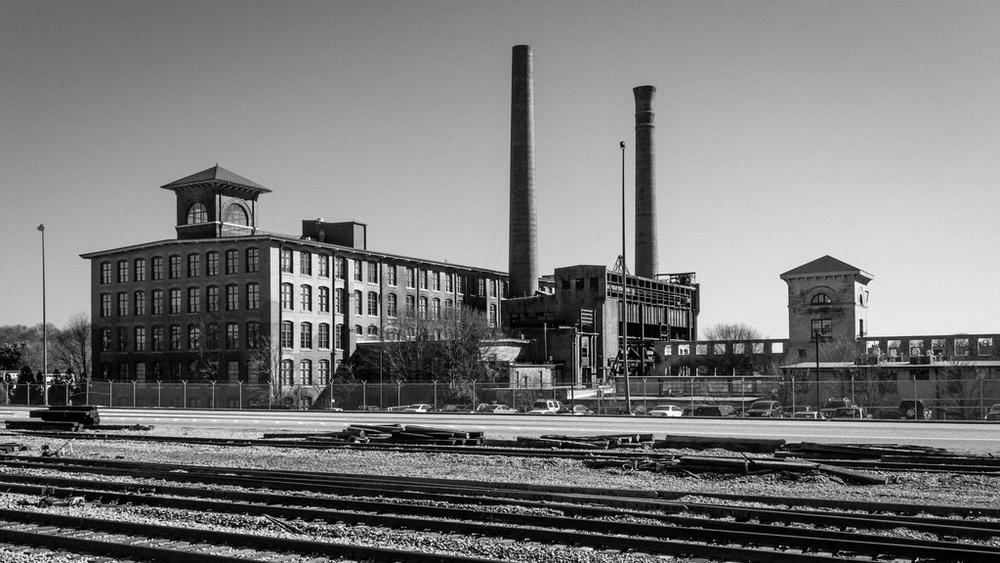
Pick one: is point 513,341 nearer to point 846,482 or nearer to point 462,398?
point 462,398

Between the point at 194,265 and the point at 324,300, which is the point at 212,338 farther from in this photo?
the point at 324,300

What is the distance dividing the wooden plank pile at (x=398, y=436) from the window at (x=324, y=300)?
138 ft

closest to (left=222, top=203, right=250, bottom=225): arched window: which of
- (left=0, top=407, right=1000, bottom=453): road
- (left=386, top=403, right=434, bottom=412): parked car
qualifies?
(left=0, top=407, right=1000, bottom=453): road

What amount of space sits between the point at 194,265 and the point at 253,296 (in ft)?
19.8

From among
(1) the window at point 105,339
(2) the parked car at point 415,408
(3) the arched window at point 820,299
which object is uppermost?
(3) the arched window at point 820,299

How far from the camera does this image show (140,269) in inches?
2822

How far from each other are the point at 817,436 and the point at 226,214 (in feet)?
170

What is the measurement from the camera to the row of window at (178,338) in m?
66.7

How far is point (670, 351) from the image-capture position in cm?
8238

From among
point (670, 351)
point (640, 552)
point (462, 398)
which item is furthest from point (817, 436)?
point (670, 351)

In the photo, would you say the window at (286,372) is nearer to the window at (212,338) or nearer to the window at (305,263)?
the window at (212,338)

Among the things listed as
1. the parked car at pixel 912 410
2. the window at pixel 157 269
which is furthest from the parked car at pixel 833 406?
the window at pixel 157 269

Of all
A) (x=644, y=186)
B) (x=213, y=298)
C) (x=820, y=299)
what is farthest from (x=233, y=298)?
(x=820, y=299)

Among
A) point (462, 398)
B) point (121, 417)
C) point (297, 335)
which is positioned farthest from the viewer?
point (297, 335)
